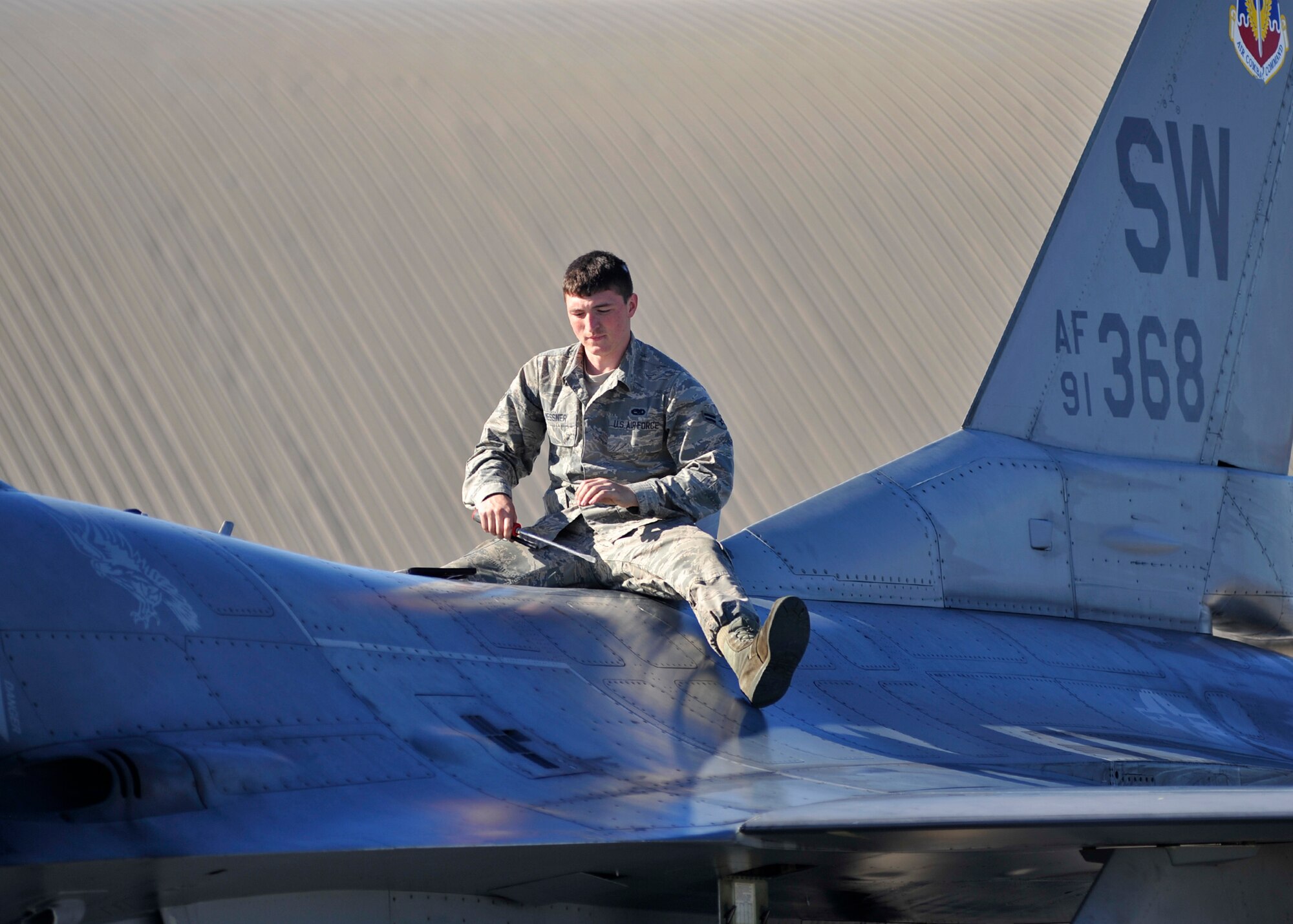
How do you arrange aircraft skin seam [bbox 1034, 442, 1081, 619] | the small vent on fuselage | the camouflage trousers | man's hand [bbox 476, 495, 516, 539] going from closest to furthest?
1. the small vent on fuselage
2. the camouflage trousers
3. man's hand [bbox 476, 495, 516, 539]
4. aircraft skin seam [bbox 1034, 442, 1081, 619]

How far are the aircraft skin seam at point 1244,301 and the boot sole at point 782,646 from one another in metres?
3.42

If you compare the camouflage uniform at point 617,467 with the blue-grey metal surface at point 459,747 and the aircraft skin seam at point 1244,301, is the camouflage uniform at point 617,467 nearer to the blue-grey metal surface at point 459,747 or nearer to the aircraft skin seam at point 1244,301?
the blue-grey metal surface at point 459,747

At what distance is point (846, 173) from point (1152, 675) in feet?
35.7

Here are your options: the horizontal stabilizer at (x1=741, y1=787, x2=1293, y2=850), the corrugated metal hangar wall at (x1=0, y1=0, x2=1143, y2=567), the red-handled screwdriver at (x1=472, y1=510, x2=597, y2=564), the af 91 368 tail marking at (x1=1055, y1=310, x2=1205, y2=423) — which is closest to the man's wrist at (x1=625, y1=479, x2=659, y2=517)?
the red-handled screwdriver at (x1=472, y1=510, x2=597, y2=564)

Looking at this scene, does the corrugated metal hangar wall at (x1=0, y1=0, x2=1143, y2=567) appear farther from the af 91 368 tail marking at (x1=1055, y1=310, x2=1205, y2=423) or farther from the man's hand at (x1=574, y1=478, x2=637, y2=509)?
the man's hand at (x1=574, y1=478, x2=637, y2=509)

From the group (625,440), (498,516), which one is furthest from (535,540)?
(625,440)

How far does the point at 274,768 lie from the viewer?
2758 mm

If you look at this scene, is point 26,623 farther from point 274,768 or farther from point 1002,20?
point 1002,20

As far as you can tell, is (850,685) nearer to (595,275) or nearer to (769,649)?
(769,649)

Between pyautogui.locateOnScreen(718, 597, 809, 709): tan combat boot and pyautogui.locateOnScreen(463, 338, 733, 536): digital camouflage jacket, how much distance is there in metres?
0.51

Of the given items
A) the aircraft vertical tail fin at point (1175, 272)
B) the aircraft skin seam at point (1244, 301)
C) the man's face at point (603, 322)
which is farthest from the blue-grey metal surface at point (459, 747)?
the aircraft skin seam at point (1244, 301)

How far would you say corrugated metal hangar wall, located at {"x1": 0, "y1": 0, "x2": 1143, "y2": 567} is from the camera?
40.6 feet

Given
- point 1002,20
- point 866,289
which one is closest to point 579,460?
point 866,289

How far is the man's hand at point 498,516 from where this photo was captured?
4.20m
